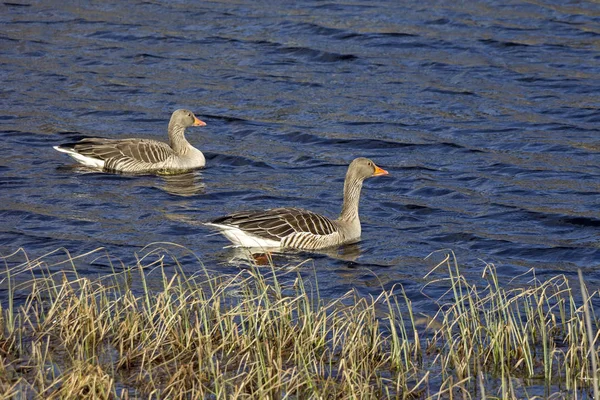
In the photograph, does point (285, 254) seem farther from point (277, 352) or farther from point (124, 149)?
point (277, 352)

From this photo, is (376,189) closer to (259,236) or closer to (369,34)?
(259,236)

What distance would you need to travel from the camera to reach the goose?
16.7 meters

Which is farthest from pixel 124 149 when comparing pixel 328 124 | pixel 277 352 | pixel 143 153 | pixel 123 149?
pixel 277 352

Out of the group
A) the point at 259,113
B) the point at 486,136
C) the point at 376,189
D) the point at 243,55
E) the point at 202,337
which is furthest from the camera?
the point at 243,55

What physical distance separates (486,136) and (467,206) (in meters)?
3.45

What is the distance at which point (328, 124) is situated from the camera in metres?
19.1

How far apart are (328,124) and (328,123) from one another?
0.05 metres

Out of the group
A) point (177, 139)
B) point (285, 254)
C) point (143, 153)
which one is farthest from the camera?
point (177, 139)

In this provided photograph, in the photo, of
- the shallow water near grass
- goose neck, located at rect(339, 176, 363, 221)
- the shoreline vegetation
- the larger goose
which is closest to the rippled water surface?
the shallow water near grass

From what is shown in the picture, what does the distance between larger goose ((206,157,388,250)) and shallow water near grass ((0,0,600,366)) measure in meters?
0.19

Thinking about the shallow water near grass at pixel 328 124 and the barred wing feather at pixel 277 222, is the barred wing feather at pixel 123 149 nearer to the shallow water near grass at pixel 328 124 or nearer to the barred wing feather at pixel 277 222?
the shallow water near grass at pixel 328 124

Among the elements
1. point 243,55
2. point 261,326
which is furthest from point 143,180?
point 261,326

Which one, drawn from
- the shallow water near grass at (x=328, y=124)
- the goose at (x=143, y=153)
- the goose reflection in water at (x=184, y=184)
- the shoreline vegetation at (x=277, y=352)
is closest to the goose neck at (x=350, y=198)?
the shallow water near grass at (x=328, y=124)

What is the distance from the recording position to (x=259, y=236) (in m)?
13.4
